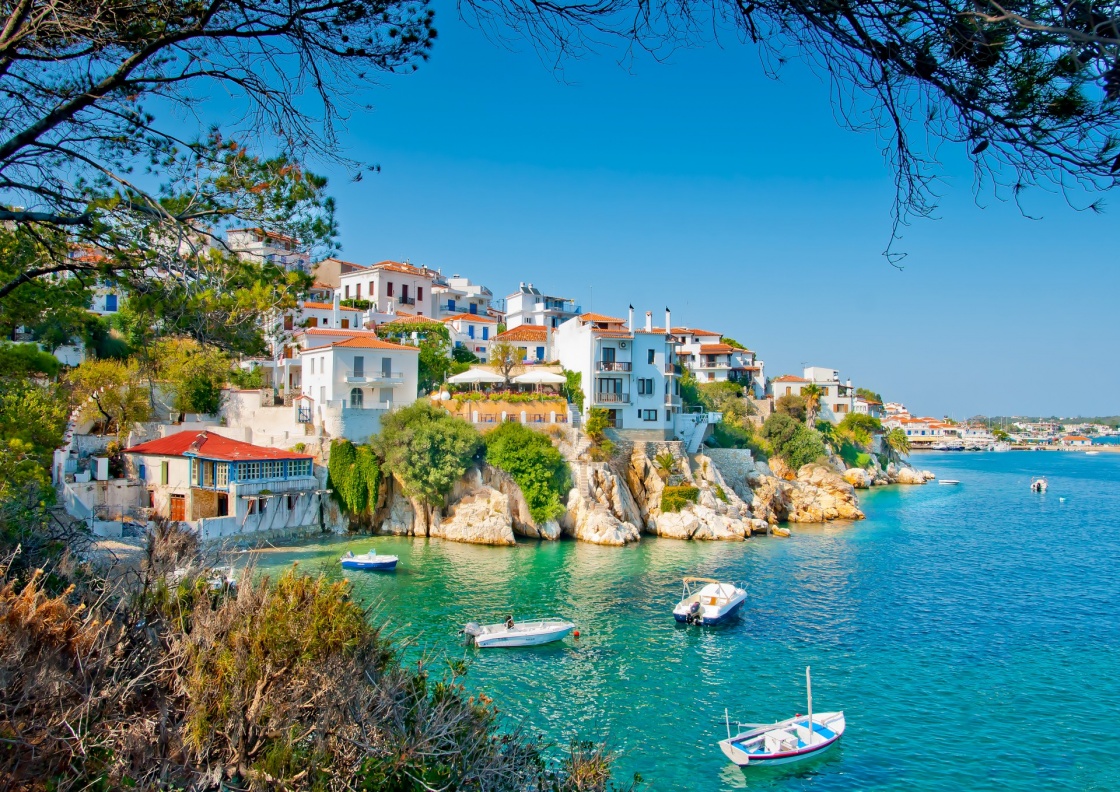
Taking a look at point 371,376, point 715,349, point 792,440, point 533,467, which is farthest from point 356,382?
point 715,349

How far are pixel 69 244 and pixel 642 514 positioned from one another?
3219cm

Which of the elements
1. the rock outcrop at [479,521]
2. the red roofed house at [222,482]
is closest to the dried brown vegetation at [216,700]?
the red roofed house at [222,482]

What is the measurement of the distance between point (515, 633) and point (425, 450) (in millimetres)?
15370

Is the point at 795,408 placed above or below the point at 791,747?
above

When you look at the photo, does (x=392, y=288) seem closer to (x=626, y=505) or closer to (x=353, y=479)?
(x=353, y=479)

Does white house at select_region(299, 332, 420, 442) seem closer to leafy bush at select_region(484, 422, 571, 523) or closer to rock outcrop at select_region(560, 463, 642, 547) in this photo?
leafy bush at select_region(484, 422, 571, 523)

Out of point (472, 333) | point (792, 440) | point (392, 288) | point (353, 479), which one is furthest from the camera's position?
point (392, 288)

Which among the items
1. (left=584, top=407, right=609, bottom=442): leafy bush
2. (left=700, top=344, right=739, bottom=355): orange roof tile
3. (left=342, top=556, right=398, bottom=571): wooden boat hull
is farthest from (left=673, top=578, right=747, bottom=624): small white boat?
(left=700, top=344, right=739, bottom=355): orange roof tile

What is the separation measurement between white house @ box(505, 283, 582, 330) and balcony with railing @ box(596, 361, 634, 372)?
2325 centimetres

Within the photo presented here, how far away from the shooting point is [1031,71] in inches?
177

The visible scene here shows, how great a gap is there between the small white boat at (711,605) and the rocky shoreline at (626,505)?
431 inches

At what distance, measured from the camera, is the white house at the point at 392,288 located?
5778cm

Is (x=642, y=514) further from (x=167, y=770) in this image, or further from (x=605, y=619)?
(x=167, y=770)

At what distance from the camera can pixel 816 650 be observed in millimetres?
19594
